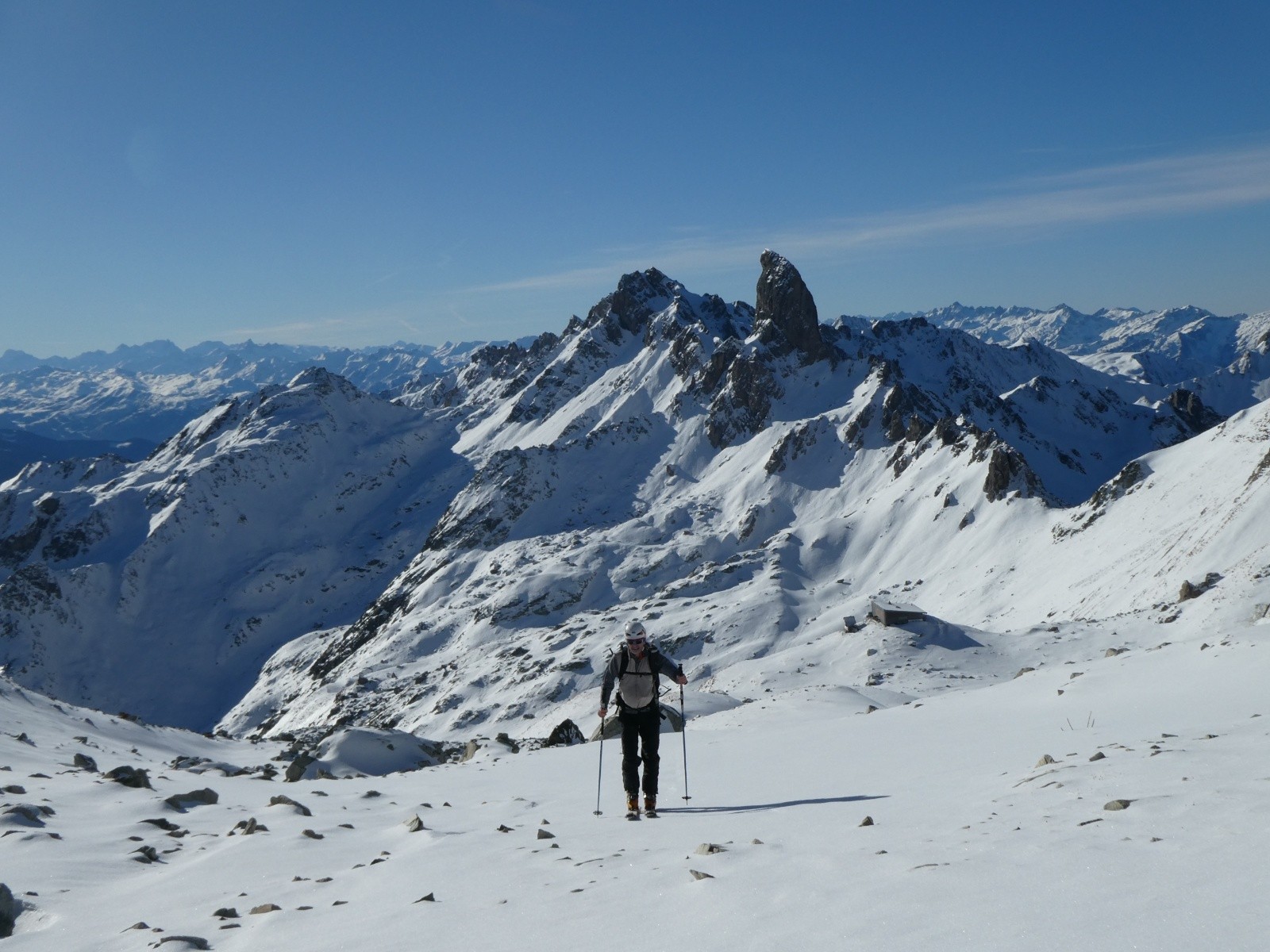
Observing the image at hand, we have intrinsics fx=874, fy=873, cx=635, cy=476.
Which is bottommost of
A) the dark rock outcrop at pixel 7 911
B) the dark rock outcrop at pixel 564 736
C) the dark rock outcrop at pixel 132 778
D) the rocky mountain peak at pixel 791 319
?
the dark rock outcrop at pixel 564 736

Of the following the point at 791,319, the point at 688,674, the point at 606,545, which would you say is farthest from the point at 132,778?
the point at 791,319

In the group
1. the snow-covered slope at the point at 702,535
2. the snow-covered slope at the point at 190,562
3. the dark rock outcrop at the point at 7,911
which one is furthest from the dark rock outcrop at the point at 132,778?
the snow-covered slope at the point at 190,562

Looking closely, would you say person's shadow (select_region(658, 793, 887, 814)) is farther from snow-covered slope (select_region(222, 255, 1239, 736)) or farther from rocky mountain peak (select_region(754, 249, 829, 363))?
rocky mountain peak (select_region(754, 249, 829, 363))

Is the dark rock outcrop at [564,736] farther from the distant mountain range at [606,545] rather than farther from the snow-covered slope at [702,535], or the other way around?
the snow-covered slope at [702,535]

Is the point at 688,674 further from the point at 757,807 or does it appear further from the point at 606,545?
the point at 757,807

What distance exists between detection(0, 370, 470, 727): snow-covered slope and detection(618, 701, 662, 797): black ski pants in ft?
434

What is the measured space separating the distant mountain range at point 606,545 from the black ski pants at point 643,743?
39.8 meters

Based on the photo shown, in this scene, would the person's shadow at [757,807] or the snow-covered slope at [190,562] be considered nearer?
the person's shadow at [757,807]

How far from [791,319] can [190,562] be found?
5064 inches

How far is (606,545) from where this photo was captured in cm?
13275

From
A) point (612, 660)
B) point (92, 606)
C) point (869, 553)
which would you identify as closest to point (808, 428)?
point (869, 553)

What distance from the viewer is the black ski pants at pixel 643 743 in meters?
11.7

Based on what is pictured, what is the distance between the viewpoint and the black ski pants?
11.7m

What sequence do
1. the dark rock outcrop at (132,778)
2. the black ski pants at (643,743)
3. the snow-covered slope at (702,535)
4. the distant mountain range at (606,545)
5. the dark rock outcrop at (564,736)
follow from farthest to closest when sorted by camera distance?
1. the snow-covered slope at (702,535)
2. the distant mountain range at (606,545)
3. the dark rock outcrop at (564,736)
4. the dark rock outcrop at (132,778)
5. the black ski pants at (643,743)
